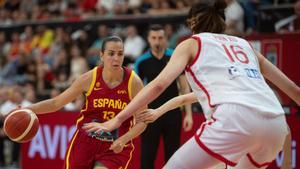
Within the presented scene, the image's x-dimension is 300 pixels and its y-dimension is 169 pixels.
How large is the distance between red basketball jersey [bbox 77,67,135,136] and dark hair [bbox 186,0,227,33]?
1.69 meters

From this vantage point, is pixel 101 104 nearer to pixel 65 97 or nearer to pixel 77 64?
pixel 65 97

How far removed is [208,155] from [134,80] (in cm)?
220

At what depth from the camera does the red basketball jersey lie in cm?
606

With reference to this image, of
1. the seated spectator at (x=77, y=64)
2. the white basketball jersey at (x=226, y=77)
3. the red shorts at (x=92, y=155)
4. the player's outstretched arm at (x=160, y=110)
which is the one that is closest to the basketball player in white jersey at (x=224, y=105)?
the white basketball jersey at (x=226, y=77)

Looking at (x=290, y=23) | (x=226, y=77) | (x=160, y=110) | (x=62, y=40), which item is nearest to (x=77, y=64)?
(x=62, y=40)

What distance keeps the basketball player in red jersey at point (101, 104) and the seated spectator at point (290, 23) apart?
18.7ft

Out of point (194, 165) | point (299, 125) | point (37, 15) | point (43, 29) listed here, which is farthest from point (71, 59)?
point (194, 165)

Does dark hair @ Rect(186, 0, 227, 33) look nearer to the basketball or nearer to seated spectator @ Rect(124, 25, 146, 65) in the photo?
the basketball

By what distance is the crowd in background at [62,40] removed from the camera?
13.7m

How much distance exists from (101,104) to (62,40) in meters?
10.7

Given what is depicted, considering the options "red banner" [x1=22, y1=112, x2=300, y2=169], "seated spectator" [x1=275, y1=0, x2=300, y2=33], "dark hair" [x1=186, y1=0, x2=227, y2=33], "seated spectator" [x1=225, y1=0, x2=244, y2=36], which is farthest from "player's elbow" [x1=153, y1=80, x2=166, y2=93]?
"seated spectator" [x1=225, y1=0, x2=244, y2=36]

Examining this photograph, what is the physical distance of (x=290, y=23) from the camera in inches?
458

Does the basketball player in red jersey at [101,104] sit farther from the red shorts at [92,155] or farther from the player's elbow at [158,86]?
the player's elbow at [158,86]

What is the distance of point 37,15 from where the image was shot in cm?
1862
